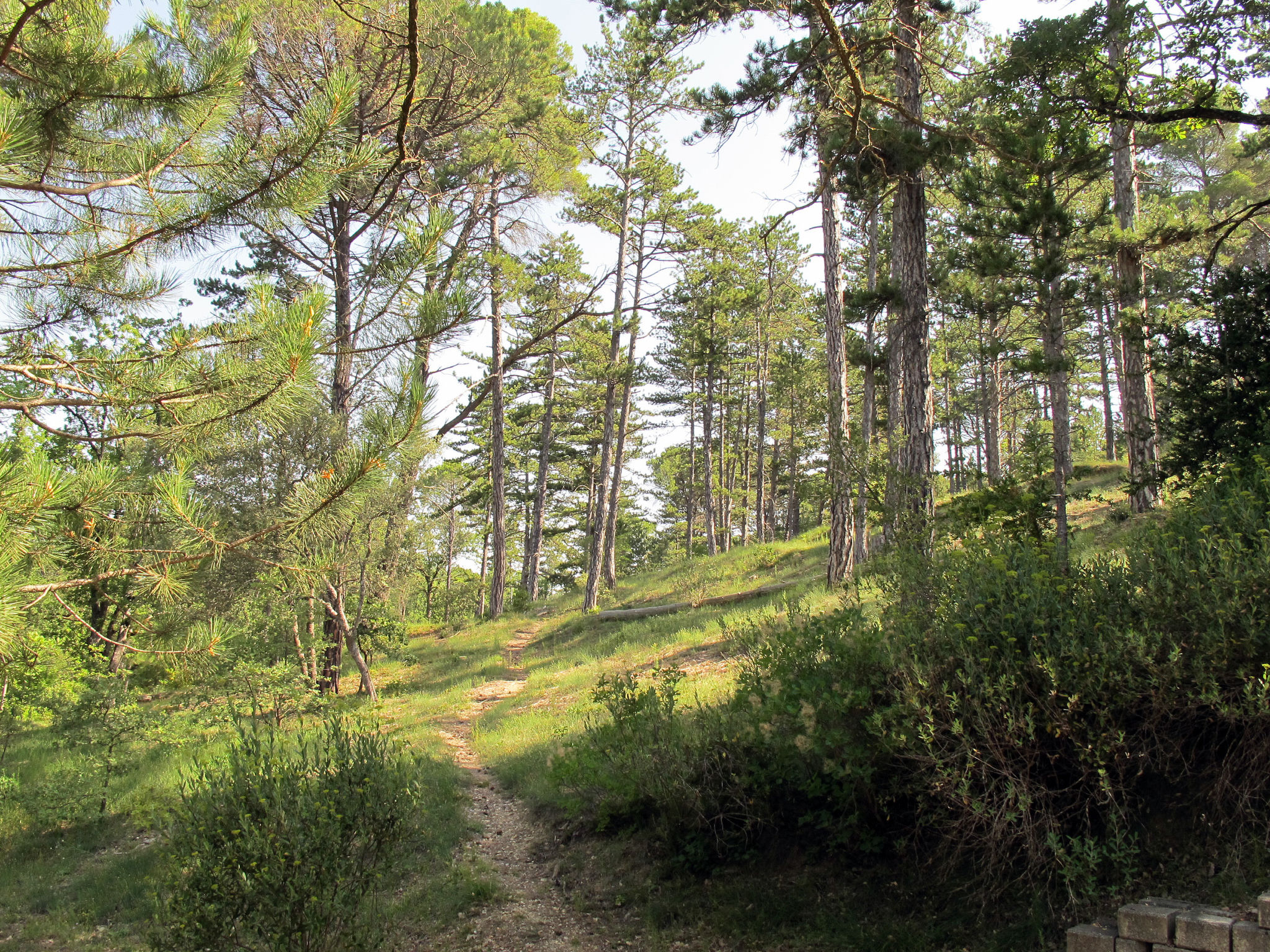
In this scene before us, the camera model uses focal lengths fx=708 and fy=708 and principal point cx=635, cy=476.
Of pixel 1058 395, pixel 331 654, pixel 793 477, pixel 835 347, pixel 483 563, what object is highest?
pixel 793 477

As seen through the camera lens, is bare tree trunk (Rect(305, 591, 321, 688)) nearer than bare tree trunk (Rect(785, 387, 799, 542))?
Yes

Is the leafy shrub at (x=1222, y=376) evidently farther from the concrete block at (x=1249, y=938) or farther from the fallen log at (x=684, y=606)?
the fallen log at (x=684, y=606)

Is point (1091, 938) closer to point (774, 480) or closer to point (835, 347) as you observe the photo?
point (835, 347)

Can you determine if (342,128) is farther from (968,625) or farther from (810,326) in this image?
(810,326)

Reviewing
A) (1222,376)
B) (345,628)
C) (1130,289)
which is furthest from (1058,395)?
(345,628)

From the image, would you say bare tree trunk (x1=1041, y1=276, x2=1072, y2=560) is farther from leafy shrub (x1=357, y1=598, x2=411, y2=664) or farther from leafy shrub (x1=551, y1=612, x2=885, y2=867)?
leafy shrub (x1=357, y1=598, x2=411, y2=664)

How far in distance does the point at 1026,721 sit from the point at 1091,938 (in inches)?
36.5

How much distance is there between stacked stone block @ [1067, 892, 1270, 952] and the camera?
105 inches

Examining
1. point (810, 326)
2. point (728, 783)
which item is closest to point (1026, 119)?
point (728, 783)

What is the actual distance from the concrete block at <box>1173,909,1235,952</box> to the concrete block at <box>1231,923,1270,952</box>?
0.6 inches

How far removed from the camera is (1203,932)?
109 inches

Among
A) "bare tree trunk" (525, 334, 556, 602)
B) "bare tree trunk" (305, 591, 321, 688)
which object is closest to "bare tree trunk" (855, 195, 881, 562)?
"bare tree trunk" (305, 591, 321, 688)

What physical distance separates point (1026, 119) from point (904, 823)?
6.48 meters

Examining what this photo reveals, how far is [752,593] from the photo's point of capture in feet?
48.7
